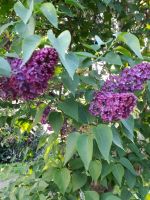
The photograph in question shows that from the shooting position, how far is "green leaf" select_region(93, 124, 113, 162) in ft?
2.91

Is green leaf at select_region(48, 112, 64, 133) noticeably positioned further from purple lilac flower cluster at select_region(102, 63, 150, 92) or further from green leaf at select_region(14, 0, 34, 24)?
green leaf at select_region(14, 0, 34, 24)

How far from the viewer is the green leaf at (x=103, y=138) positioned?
0.89 meters

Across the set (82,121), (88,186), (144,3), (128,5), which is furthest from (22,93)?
(144,3)

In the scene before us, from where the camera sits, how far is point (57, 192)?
1.34 m

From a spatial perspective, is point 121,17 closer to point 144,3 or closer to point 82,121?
point 144,3

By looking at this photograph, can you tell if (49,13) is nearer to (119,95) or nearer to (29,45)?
(29,45)

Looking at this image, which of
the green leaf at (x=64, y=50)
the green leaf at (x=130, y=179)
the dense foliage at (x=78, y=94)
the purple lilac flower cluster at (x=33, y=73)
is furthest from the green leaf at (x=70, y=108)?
the green leaf at (x=130, y=179)

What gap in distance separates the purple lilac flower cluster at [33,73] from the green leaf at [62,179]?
0.43 metres

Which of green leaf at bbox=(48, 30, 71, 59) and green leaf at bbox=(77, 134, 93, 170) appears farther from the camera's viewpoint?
green leaf at bbox=(77, 134, 93, 170)

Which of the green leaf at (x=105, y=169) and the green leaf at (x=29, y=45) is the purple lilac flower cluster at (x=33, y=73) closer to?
the green leaf at (x=29, y=45)

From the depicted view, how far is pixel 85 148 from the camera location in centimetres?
92

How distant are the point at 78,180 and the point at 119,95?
48 cm

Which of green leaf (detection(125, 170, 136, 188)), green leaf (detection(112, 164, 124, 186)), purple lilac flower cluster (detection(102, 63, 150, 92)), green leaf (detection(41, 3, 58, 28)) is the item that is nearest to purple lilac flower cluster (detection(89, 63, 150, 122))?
purple lilac flower cluster (detection(102, 63, 150, 92))

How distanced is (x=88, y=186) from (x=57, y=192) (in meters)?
0.12
